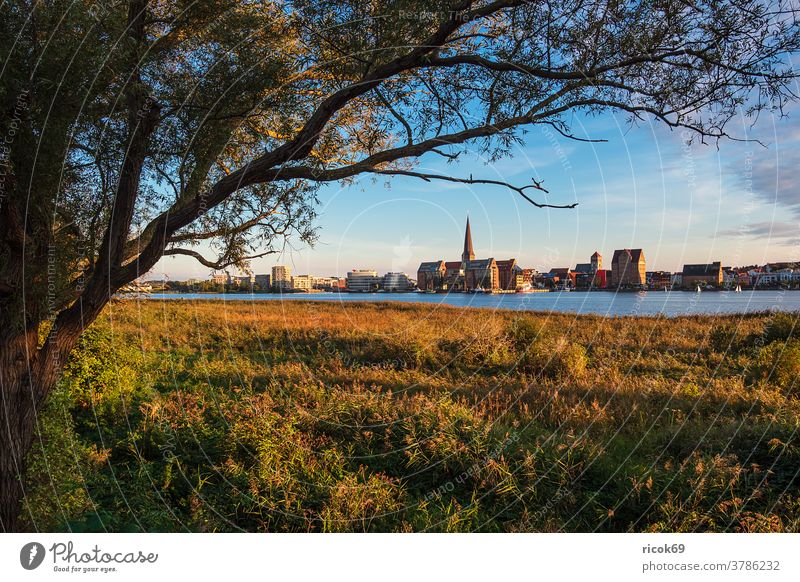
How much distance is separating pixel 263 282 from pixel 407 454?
470cm

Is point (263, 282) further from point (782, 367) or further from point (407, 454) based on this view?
point (782, 367)

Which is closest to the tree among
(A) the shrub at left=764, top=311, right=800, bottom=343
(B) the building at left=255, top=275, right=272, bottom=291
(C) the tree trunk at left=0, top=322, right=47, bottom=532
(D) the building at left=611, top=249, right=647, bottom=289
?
(C) the tree trunk at left=0, top=322, right=47, bottom=532

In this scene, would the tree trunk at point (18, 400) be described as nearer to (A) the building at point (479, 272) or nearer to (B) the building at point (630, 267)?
(A) the building at point (479, 272)

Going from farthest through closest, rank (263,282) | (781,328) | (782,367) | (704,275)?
(781,328) < (704,275) < (782,367) < (263,282)

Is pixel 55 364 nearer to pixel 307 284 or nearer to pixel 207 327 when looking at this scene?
pixel 307 284

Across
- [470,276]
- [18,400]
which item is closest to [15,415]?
[18,400]

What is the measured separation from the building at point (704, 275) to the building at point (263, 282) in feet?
33.4

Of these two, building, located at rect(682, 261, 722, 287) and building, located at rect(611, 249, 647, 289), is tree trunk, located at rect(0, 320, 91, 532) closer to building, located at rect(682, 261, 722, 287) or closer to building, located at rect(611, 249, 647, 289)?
building, located at rect(611, 249, 647, 289)

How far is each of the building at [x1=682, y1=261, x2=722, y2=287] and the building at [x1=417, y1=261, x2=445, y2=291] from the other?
7.28 m

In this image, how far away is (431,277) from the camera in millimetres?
16031

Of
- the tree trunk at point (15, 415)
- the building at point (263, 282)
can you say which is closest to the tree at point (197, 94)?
the tree trunk at point (15, 415)

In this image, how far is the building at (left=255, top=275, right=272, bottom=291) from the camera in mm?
9164
